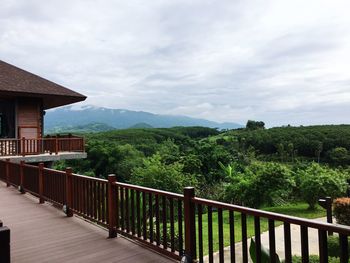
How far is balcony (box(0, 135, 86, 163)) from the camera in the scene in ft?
53.9

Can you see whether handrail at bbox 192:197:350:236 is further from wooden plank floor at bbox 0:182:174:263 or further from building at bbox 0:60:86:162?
building at bbox 0:60:86:162

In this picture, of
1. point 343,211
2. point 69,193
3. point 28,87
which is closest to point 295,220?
point 69,193

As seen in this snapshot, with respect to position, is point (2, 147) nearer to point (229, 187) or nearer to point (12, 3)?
point (12, 3)

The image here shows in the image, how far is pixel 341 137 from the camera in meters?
42.2

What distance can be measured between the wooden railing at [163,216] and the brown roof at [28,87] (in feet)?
28.2

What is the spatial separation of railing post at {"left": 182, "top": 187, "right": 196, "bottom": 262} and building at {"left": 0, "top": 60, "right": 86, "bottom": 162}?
45.7 feet

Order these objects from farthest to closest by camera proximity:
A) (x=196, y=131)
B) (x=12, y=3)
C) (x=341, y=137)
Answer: (x=196, y=131) → (x=341, y=137) → (x=12, y=3)

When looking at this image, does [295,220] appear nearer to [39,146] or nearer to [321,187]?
[321,187]

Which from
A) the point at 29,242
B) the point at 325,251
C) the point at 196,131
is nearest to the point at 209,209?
the point at 325,251

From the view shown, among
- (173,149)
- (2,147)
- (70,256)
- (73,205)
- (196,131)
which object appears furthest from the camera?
(196,131)

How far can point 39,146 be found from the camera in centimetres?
1759

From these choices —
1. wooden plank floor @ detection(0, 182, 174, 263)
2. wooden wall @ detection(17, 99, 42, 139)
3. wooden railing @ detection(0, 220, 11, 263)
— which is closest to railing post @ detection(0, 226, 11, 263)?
wooden railing @ detection(0, 220, 11, 263)

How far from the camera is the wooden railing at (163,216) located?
300cm

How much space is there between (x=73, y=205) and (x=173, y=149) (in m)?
28.6
